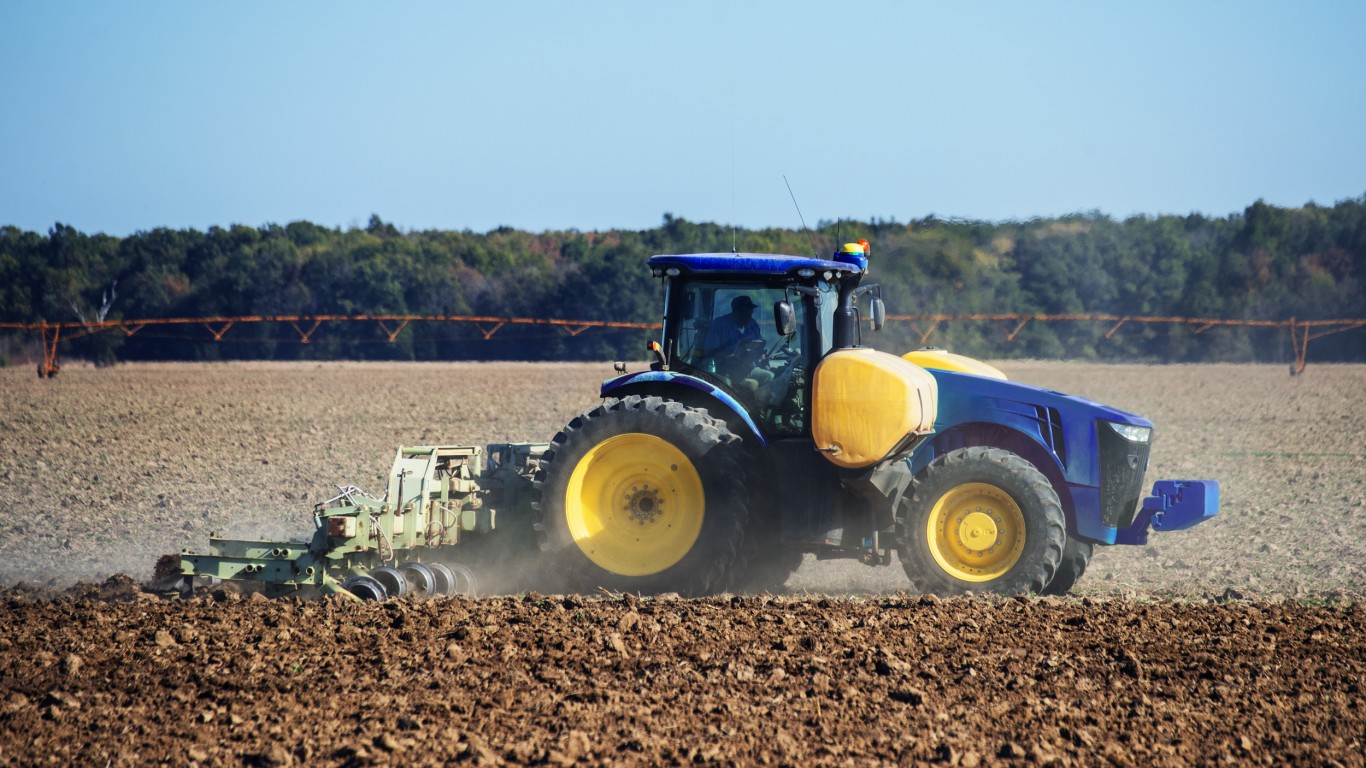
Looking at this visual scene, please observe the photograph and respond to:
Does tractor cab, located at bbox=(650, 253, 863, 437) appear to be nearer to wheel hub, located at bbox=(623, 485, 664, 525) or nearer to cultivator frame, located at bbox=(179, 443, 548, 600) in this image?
wheel hub, located at bbox=(623, 485, 664, 525)

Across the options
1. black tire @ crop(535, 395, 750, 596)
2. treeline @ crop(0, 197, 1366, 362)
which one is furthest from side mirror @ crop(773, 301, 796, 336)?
treeline @ crop(0, 197, 1366, 362)

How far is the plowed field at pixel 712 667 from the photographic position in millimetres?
4914

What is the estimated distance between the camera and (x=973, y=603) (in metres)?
7.32

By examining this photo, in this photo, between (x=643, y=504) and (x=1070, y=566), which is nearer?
(x=643, y=504)

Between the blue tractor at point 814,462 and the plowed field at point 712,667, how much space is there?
40 centimetres

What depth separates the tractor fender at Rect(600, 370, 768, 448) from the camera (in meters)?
7.84

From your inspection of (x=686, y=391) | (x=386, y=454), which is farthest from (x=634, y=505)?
(x=386, y=454)

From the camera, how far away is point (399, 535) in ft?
26.0

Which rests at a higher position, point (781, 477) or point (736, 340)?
point (736, 340)

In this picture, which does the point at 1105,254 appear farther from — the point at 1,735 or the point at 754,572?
the point at 1,735

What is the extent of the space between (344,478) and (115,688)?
8343 millimetres

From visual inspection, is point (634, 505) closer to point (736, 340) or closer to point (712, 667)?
point (736, 340)

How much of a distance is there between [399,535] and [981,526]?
3.62 m

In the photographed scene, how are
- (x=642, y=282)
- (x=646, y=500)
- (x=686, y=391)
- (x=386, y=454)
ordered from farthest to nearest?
1. (x=642, y=282)
2. (x=386, y=454)
3. (x=686, y=391)
4. (x=646, y=500)
